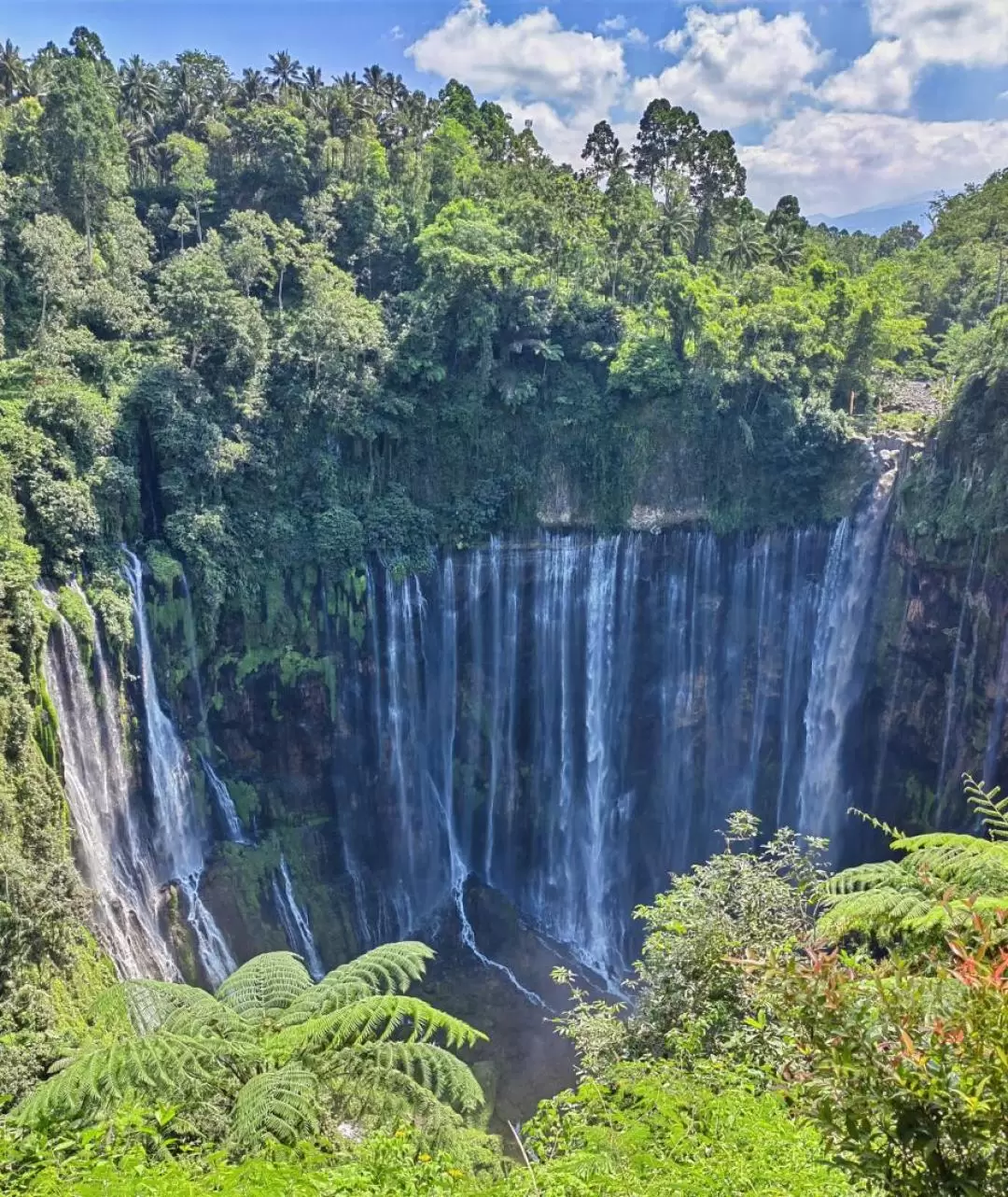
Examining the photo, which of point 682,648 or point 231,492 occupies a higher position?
point 231,492

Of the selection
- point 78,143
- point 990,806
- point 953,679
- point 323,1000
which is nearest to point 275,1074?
point 323,1000

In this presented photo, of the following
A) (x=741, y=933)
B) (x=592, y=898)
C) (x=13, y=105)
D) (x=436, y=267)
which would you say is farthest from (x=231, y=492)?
(x=13, y=105)

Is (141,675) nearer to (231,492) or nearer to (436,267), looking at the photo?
(231,492)

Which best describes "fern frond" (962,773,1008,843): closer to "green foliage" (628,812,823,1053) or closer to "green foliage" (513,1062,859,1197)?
"green foliage" (628,812,823,1053)

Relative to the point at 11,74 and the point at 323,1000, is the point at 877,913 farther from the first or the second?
the point at 11,74

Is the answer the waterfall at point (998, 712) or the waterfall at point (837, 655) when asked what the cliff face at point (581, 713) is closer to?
the waterfall at point (837, 655)

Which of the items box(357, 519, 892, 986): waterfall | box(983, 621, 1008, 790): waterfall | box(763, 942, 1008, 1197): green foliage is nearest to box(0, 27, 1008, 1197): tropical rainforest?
box(763, 942, 1008, 1197): green foliage
